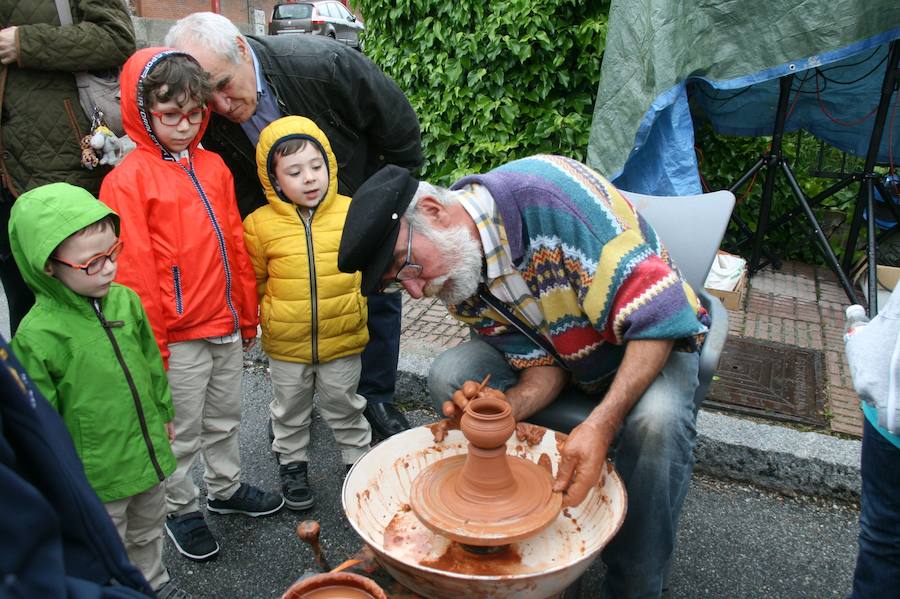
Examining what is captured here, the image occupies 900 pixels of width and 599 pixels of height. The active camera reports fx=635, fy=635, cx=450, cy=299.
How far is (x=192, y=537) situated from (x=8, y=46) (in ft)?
7.29

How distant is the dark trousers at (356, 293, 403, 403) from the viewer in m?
3.28

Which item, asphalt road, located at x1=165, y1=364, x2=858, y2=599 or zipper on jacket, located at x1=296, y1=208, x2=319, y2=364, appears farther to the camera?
zipper on jacket, located at x1=296, y1=208, x2=319, y2=364

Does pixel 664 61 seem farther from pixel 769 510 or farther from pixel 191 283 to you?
pixel 191 283

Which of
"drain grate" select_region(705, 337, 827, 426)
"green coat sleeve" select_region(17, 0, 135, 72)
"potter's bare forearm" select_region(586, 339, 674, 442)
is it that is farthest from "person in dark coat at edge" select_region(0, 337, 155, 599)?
"drain grate" select_region(705, 337, 827, 426)

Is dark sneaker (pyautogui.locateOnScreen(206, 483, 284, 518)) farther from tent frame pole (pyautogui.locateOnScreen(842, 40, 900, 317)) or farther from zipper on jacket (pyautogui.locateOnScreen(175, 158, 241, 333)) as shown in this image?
tent frame pole (pyautogui.locateOnScreen(842, 40, 900, 317))

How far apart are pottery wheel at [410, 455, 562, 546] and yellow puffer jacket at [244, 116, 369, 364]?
43.0 inches

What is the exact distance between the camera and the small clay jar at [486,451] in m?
1.64

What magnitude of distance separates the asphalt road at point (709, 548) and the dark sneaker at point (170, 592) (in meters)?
0.14

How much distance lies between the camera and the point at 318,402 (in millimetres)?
2967

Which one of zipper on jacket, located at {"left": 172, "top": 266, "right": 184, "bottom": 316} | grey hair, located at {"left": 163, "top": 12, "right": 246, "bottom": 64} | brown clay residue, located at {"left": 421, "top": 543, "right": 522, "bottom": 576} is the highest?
grey hair, located at {"left": 163, "top": 12, "right": 246, "bottom": 64}

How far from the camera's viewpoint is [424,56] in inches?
213

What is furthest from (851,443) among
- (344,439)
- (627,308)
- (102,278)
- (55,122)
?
(55,122)

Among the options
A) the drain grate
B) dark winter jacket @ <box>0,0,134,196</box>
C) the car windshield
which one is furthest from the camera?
the car windshield

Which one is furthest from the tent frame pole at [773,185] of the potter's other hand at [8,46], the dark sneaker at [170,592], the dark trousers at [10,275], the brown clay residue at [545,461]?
the dark trousers at [10,275]
